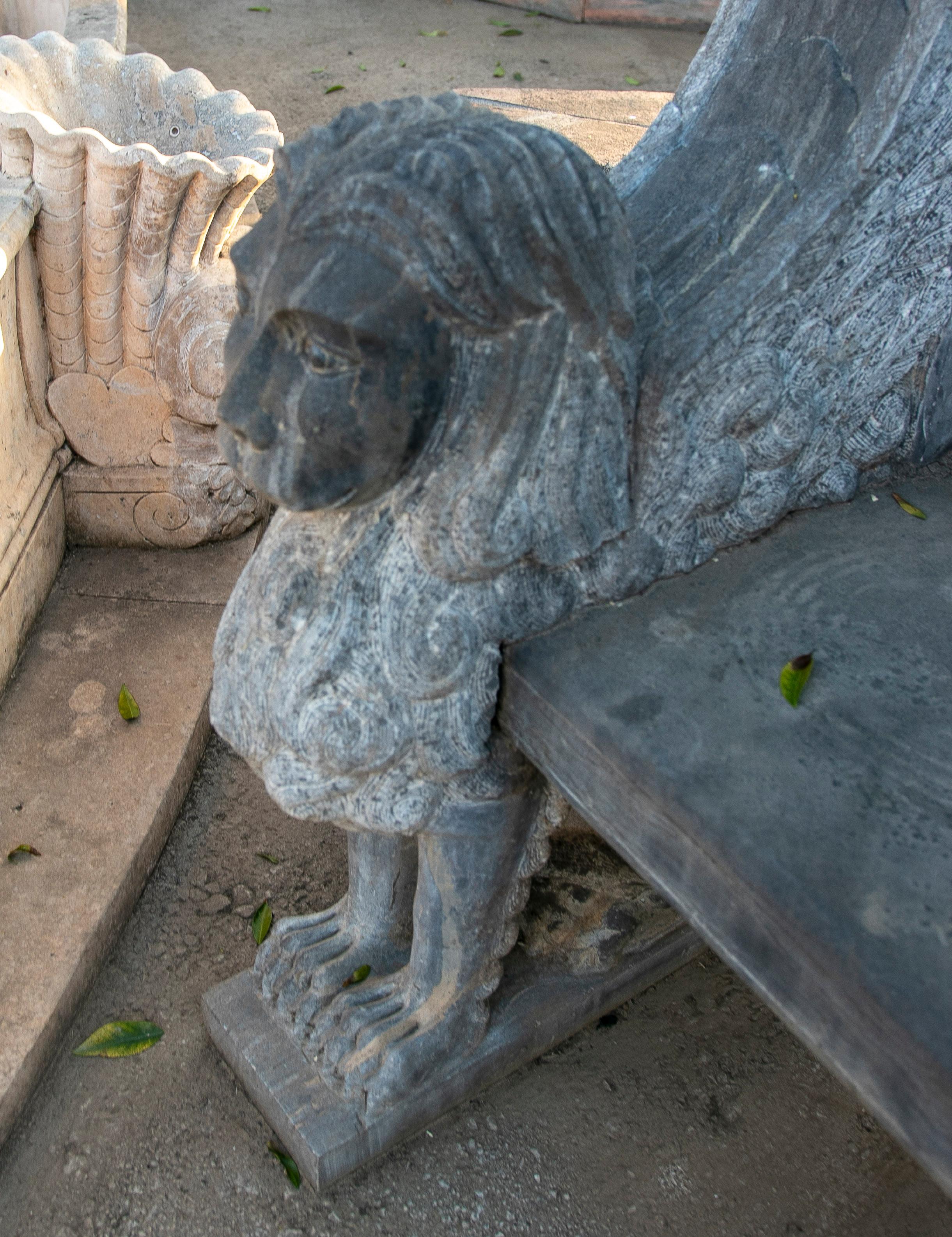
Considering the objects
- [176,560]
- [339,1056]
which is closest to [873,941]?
[339,1056]

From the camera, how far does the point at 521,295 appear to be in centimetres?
136

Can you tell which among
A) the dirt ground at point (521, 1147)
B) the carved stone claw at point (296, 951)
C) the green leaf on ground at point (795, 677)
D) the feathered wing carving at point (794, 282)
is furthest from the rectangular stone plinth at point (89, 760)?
the green leaf on ground at point (795, 677)

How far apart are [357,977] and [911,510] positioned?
1.21 m

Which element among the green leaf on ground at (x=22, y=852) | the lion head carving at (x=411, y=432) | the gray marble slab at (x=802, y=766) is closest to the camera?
the gray marble slab at (x=802, y=766)

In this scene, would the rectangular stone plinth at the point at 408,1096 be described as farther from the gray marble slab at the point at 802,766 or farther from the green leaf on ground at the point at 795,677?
the green leaf on ground at the point at 795,677

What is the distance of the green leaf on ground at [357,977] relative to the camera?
6.79 ft

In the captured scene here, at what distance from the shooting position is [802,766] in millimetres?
1458

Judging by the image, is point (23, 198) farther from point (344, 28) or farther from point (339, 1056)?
point (344, 28)

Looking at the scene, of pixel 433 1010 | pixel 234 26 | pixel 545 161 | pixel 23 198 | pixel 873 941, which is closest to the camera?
pixel 873 941

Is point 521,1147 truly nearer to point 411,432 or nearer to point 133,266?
point 411,432

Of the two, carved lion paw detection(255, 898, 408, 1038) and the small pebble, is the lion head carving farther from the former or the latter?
the small pebble

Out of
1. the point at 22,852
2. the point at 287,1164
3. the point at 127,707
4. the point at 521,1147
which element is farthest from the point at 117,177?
the point at 521,1147

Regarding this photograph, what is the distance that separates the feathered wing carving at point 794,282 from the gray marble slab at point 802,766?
0.12 meters

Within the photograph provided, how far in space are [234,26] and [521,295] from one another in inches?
256
